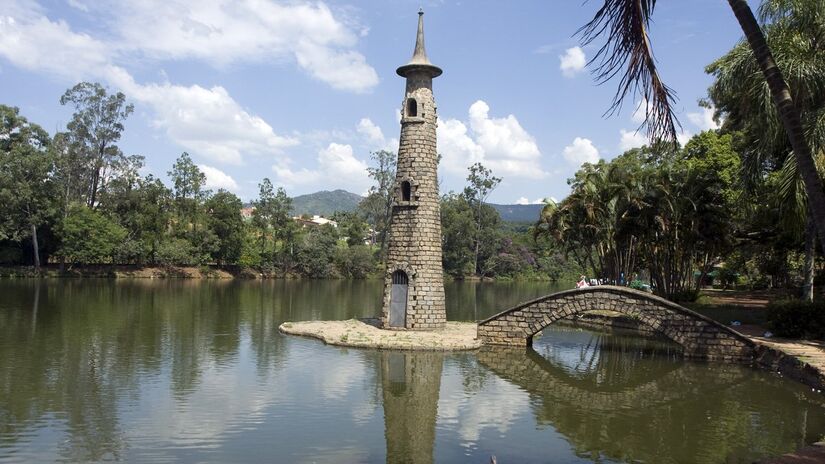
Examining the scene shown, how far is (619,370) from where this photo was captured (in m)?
20.2

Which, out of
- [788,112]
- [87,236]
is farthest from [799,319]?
[87,236]

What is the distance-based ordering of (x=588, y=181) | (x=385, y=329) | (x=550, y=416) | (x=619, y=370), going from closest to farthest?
(x=550, y=416) → (x=619, y=370) → (x=385, y=329) → (x=588, y=181)

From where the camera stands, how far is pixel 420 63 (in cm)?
2469

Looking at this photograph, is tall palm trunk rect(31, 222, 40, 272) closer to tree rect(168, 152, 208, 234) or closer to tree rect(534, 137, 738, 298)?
tree rect(168, 152, 208, 234)

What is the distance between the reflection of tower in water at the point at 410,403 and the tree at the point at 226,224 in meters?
51.8

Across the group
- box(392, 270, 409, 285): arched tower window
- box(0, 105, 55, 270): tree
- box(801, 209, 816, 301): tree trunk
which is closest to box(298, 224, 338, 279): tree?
box(0, 105, 55, 270): tree

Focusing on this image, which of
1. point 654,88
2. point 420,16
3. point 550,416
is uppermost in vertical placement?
point 420,16

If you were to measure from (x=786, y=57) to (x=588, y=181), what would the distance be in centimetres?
1537

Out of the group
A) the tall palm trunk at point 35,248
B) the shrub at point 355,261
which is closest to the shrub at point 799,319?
the tall palm trunk at point 35,248

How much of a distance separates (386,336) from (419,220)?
470cm

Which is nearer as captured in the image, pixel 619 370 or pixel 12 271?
pixel 619 370

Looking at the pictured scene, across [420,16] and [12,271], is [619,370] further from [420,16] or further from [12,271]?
[12,271]

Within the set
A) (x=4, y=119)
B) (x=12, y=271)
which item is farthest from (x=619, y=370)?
(x=4, y=119)

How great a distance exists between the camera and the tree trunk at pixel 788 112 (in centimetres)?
775
